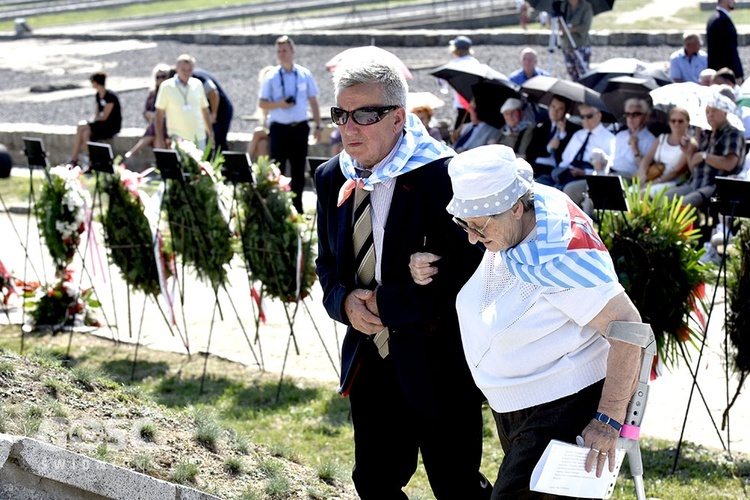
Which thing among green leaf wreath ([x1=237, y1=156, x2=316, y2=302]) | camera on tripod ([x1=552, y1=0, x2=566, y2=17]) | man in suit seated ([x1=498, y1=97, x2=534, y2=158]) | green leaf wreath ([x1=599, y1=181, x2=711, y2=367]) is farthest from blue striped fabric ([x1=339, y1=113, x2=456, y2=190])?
camera on tripod ([x1=552, y1=0, x2=566, y2=17])

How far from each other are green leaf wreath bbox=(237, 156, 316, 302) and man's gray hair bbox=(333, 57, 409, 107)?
12.7 feet

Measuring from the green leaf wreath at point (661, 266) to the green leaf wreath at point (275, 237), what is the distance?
2.33 m

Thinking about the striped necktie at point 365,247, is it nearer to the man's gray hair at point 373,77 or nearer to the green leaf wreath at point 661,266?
the man's gray hair at point 373,77

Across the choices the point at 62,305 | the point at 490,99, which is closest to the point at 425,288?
the point at 62,305

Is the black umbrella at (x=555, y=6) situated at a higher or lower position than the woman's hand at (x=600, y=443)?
lower

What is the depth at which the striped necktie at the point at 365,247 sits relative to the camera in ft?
13.3

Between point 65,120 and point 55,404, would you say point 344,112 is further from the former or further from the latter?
point 65,120

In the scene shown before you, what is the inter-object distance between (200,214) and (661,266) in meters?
3.38

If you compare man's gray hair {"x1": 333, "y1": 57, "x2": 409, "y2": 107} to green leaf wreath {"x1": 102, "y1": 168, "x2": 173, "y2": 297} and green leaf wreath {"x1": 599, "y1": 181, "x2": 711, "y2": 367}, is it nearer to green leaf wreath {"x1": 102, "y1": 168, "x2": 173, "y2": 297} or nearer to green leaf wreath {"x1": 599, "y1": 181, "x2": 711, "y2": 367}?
green leaf wreath {"x1": 599, "y1": 181, "x2": 711, "y2": 367}

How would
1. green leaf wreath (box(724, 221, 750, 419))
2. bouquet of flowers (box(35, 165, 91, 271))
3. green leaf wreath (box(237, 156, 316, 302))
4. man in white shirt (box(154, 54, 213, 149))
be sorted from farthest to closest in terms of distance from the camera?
man in white shirt (box(154, 54, 213, 149)) → bouquet of flowers (box(35, 165, 91, 271)) → green leaf wreath (box(237, 156, 316, 302)) → green leaf wreath (box(724, 221, 750, 419))

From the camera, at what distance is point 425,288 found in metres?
3.92

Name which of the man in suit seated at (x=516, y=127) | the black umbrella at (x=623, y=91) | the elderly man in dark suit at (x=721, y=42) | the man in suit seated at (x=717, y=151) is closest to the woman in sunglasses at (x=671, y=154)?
the man in suit seated at (x=717, y=151)

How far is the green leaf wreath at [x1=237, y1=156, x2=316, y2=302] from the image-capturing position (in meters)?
7.77

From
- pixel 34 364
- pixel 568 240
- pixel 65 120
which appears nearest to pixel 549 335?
pixel 568 240
